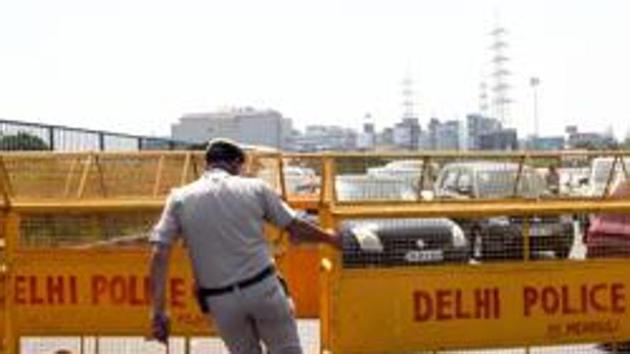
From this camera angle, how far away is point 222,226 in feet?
23.2

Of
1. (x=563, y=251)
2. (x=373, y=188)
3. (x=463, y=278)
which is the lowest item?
(x=463, y=278)

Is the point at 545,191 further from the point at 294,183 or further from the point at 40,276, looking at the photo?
the point at 40,276

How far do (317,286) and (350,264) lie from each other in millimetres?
2062

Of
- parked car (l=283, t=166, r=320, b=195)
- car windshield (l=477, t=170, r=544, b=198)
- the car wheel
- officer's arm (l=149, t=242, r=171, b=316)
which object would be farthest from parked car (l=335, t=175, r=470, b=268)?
officer's arm (l=149, t=242, r=171, b=316)

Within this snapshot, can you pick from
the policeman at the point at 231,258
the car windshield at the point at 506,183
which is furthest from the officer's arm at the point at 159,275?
the car windshield at the point at 506,183

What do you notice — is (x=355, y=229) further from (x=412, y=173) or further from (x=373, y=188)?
(x=412, y=173)

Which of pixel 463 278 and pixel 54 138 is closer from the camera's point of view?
pixel 463 278

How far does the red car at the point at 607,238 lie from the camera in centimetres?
998

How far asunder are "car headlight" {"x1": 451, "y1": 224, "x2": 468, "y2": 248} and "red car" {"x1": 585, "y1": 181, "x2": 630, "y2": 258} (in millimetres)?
1098

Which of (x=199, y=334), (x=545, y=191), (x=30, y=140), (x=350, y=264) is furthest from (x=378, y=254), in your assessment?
(x=30, y=140)

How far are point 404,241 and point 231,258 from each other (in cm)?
261

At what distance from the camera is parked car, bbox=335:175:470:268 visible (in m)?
9.21

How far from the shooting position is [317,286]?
36.7ft

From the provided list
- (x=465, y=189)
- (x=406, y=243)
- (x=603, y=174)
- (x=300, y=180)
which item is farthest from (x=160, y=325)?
(x=603, y=174)
